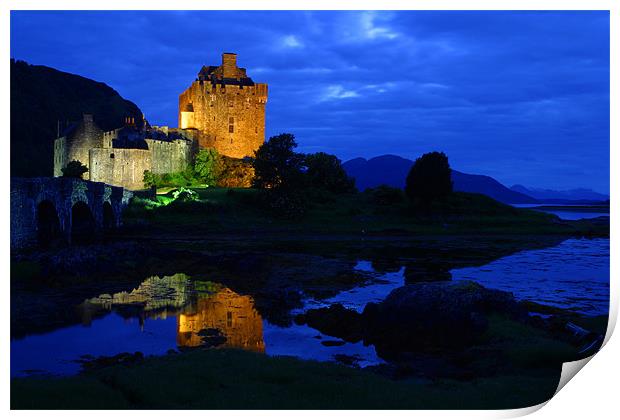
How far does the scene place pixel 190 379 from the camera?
10398 millimetres

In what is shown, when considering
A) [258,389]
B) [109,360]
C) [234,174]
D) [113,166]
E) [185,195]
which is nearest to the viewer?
[258,389]

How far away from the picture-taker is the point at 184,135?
254ft

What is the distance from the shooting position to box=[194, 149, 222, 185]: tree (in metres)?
72.9

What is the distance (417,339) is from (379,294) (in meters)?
8.12

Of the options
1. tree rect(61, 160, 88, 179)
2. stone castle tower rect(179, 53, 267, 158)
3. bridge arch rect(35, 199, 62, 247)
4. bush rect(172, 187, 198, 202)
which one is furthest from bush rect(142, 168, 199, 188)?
bridge arch rect(35, 199, 62, 247)

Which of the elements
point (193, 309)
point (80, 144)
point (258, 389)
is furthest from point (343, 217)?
point (258, 389)

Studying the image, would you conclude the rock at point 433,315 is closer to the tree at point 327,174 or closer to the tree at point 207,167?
the tree at point 327,174

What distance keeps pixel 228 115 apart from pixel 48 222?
50604 millimetres

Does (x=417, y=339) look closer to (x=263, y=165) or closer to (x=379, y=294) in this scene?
(x=379, y=294)

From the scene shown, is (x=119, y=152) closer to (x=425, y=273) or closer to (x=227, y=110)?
(x=227, y=110)

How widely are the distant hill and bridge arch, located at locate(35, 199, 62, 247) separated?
1313 inches

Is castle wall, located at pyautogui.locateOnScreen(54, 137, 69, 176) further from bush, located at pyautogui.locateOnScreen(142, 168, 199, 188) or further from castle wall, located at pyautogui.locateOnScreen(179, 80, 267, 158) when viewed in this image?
castle wall, located at pyautogui.locateOnScreen(179, 80, 267, 158)
